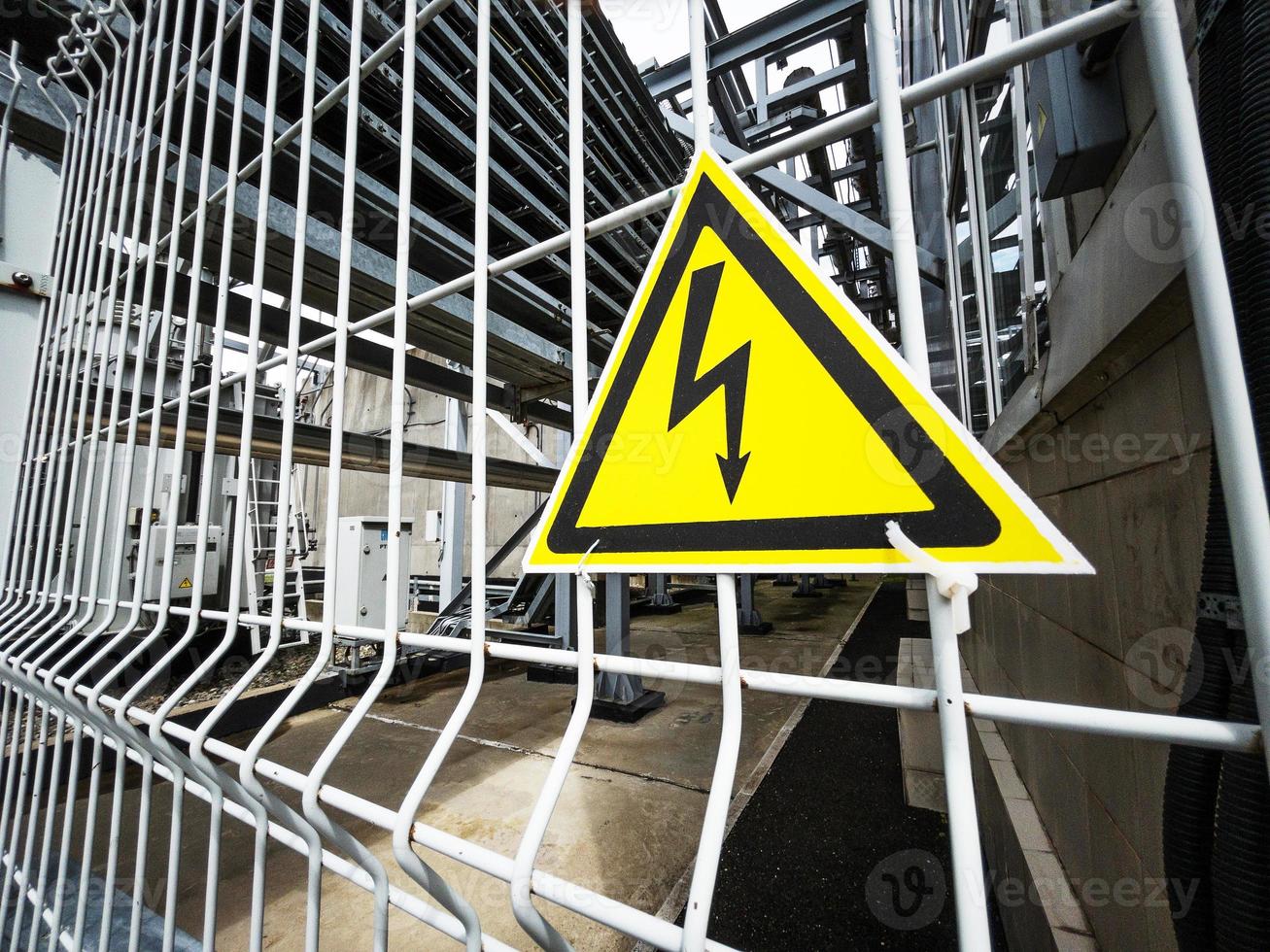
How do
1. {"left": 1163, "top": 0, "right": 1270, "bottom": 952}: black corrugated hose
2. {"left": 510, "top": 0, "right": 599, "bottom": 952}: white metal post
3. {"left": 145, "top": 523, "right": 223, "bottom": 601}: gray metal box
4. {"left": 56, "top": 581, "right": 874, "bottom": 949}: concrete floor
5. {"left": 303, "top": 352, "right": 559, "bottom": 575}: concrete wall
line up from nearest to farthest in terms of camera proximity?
1. {"left": 1163, "top": 0, "right": 1270, "bottom": 952}: black corrugated hose
2. {"left": 510, "top": 0, "right": 599, "bottom": 952}: white metal post
3. {"left": 56, "top": 581, "right": 874, "bottom": 949}: concrete floor
4. {"left": 145, "top": 523, "right": 223, "bottom": 601}: gray metal box
5. {"left": 303, "top": 352, "right": 559, "bottom": 575}: concrete wall

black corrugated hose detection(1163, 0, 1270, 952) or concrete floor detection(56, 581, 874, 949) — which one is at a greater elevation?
black corrugated hose detection(1163, 0, 1270, 952)

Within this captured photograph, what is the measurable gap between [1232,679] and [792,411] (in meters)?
0.37

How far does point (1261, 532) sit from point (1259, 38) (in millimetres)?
403

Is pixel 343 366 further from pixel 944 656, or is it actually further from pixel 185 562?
pixel 185 562

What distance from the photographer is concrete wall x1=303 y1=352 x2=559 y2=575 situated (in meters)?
9.72

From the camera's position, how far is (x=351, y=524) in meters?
3.75

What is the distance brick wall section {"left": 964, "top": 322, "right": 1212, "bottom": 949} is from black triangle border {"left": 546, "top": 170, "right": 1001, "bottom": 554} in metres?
0.48

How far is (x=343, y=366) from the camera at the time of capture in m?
0.85

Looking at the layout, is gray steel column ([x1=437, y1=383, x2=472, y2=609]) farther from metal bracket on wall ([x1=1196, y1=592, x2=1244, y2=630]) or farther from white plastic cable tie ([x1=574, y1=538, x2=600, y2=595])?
metal bracket on wall ([x1=1196, y1=592, x2=1244, y2=630])

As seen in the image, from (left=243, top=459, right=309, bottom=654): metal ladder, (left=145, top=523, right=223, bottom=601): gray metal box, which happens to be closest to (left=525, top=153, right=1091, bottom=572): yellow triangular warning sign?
(left=243, top=459, right=309, bottom=654): metal ladder

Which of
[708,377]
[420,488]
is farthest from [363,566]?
[420,488]

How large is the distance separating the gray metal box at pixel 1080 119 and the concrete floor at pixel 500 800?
2.09m

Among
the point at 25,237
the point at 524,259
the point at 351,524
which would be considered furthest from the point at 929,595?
the point at 351,524

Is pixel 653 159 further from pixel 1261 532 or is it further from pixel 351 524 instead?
pixel 1261 532
